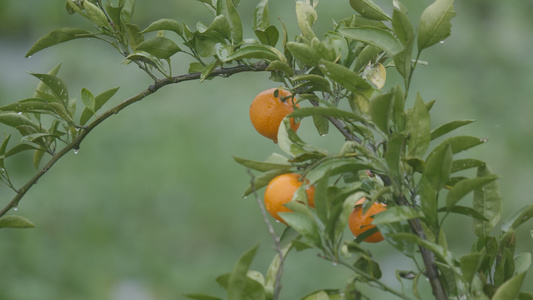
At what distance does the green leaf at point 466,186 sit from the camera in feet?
2.02

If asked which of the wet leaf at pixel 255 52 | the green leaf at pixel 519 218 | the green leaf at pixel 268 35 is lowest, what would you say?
the green leaf at pixel 519 218

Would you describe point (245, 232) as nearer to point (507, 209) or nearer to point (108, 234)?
point (108, 234)

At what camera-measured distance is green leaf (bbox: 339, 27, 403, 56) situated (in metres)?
0.70

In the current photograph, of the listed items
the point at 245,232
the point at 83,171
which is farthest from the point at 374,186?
the point at 83,171

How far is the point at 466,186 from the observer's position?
2.08 ft

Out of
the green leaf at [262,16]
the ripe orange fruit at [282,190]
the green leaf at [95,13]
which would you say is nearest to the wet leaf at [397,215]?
the ripe orange fruit at [282,190]

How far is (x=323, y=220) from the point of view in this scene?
2.14 feet

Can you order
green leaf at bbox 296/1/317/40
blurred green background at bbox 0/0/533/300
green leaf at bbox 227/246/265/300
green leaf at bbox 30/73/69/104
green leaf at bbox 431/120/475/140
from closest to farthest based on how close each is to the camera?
1. green leaf at bbox 227/246/265/300
2. green leaf at bbox 431/120/475/140
3. green leaf at bbox 296/1/317/40
4. green leaf at bbox 30/73/69/104
5. blurred green background at bbox 0/0/533/300

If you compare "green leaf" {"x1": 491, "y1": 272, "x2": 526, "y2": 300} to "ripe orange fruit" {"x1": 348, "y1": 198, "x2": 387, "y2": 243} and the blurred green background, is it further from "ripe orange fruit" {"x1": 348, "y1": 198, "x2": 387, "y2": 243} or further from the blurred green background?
the blurred green background

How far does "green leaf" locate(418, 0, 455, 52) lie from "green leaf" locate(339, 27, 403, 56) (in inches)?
1.1

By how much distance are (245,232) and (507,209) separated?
976mm

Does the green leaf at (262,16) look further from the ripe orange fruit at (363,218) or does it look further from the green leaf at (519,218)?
the green leaf at (519,218)

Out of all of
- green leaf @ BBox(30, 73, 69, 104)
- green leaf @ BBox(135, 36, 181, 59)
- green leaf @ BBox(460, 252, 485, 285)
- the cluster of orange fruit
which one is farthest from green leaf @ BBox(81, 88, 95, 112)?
green leaf @ BBox(460, 252, 485, 285)

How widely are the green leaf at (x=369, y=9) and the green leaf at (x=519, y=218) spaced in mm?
266
